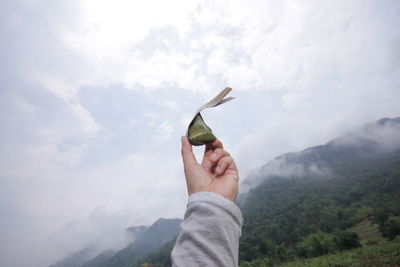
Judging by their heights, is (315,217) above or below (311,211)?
below

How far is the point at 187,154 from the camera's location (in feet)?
7.66

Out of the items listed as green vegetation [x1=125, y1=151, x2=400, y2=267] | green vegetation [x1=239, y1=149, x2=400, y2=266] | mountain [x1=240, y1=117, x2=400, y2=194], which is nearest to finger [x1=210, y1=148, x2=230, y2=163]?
green vegetation [x1=125, y1=151, x2=400, y2=267]

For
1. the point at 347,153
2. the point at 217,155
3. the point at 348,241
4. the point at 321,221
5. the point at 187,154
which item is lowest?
the point at 348,241

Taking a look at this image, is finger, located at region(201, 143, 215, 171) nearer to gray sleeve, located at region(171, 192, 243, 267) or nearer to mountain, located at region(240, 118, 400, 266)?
gray sleeve, located at region(171, 192, 243, 267)

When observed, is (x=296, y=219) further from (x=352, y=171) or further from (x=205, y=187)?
(x=205, y=187)

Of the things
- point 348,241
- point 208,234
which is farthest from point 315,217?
point 208,234

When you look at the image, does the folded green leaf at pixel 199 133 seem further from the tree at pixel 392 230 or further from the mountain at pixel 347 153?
the mountain at pixel 347 153

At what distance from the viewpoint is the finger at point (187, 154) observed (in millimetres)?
2214

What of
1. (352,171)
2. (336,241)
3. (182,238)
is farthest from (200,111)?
(352,171)

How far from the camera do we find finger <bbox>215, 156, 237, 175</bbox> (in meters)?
2.10

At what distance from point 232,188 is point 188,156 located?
62 cm

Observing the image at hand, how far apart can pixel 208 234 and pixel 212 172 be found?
0.92 metres

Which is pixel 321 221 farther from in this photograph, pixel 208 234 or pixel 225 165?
pixel 208 234

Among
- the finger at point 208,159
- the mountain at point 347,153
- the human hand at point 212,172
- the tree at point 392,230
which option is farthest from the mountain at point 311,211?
the human hand at point 212,172
